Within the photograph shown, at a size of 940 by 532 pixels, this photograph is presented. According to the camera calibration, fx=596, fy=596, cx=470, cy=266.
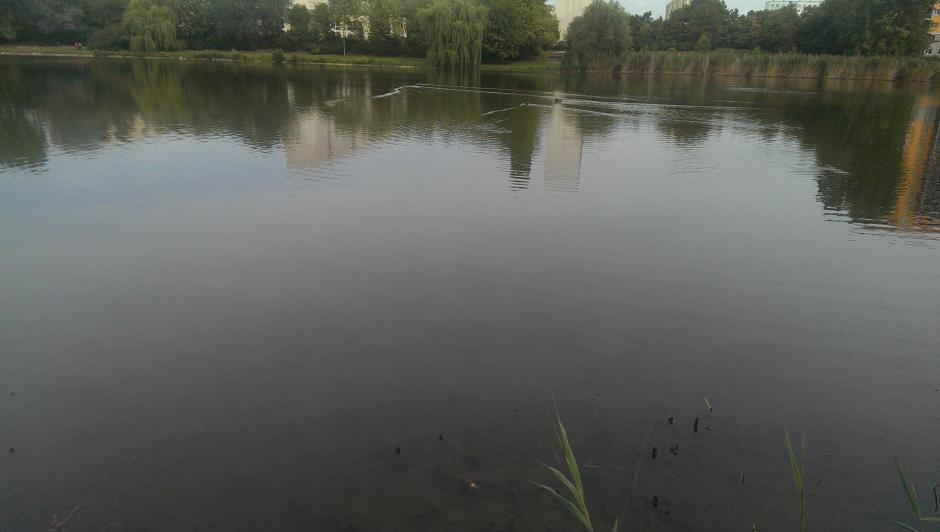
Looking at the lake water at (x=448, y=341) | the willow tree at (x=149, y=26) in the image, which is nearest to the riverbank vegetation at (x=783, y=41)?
the willow tree at (x=149, y=26)

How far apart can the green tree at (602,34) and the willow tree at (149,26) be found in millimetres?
43093

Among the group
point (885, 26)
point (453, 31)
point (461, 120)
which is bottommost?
point (461, 120)

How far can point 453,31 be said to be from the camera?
58906 millimetres

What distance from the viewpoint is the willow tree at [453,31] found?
59.0 meters

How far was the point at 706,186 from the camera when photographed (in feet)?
42.2

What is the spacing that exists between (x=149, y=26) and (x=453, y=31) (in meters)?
31.3

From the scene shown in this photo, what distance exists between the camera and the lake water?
13.7 ft

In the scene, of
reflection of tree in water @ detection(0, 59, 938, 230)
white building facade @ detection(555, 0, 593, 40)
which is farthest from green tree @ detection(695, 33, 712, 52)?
reflection of tree in water @ detection(0, 59, 938, 230)

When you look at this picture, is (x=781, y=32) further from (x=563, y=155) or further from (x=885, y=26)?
(x=563, y=155)

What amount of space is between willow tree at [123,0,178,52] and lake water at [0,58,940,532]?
A: 5713cm

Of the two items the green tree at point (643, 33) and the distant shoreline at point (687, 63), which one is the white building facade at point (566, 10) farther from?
the distant shoreline at point (687, 63)

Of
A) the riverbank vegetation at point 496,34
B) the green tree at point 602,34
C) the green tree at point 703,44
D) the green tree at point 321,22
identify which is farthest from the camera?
the green tree at point 321,22

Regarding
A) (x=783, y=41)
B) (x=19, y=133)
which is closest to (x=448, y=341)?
(x=19, y=133)

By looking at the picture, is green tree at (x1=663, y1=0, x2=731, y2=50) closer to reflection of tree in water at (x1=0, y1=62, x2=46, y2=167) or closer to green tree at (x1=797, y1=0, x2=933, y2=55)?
green tree at (x1=797, y1=0, x2=933, y2=55)
